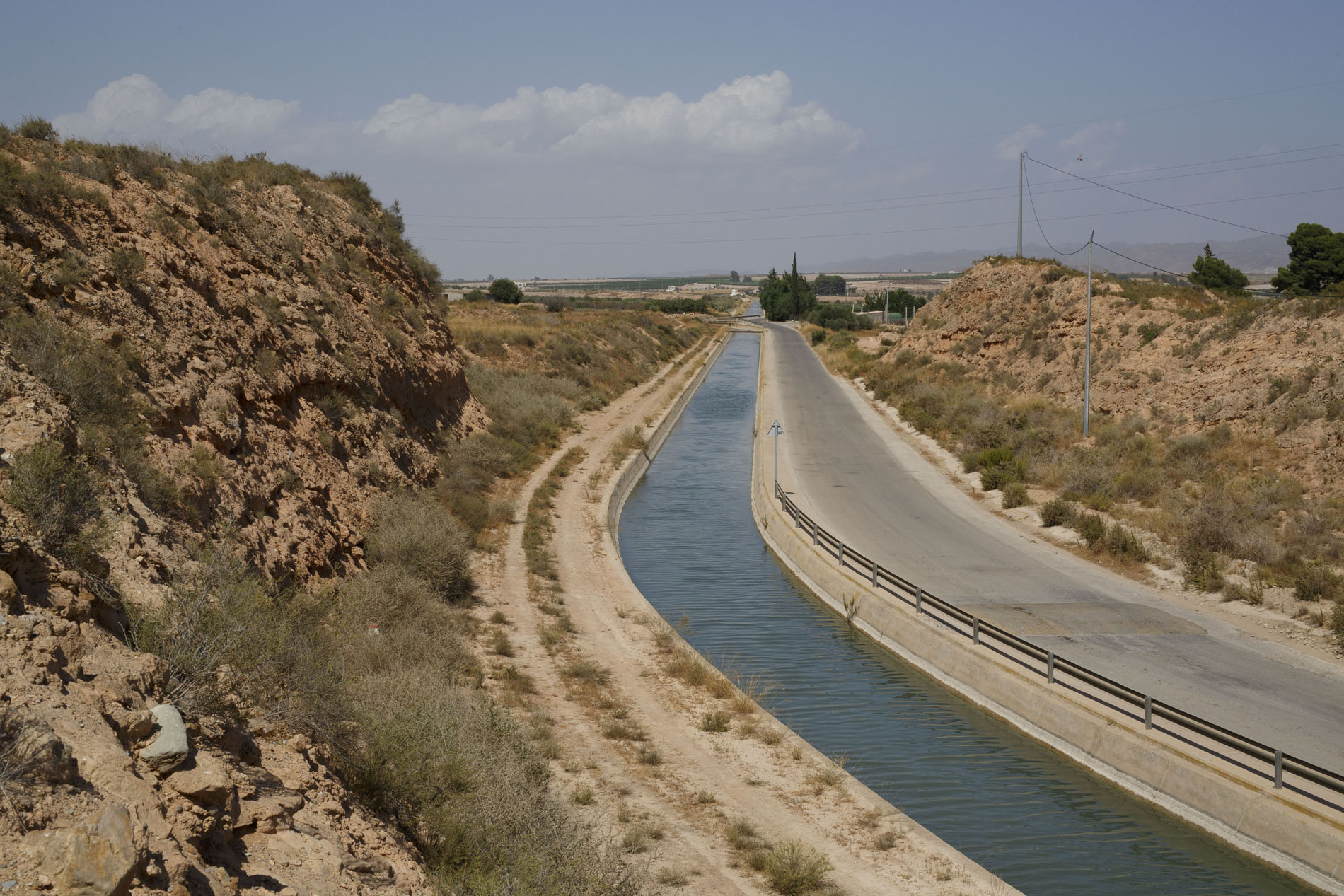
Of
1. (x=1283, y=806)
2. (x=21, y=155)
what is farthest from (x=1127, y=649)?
(x=21, y=155)

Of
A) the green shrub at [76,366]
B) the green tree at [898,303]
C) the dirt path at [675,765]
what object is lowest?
the dirt path at [675,765]

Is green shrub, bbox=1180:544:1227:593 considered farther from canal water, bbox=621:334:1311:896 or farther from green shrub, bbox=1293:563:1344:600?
canal water, bbox=621:334:1311:896

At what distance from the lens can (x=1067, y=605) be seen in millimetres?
18531

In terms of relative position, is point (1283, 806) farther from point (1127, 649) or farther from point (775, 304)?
point (775, 304)

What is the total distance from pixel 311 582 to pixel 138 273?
6.18 meters

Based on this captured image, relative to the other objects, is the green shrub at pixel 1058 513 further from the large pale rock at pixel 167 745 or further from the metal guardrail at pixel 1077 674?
the large pale rock at pixel 167 745

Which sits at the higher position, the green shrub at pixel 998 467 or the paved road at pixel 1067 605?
the green shrub at pixel 998 467

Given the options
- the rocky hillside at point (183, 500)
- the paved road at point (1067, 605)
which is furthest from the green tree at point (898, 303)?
the rocky hillside at point (183, 500)

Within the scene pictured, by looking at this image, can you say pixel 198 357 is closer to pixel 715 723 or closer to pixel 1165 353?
pixel 715 723

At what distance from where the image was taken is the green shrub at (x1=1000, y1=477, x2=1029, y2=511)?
2684 cm

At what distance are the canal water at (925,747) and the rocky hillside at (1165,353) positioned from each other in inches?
529

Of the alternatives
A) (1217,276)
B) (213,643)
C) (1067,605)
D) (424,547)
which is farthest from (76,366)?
(1217,276)

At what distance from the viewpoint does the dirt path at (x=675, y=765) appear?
9.73 m

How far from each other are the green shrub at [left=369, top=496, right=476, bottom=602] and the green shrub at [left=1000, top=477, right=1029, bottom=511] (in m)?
15.5
